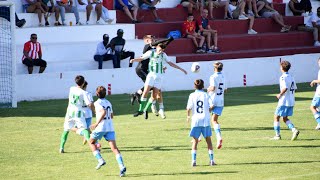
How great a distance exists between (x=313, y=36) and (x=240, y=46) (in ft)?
14.5

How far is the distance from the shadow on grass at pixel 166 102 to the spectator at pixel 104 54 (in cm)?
249

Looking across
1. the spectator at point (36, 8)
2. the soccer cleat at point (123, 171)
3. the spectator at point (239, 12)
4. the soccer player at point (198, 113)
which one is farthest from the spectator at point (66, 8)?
the soccer cleat at point (123, 171)

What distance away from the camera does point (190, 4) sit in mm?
38781

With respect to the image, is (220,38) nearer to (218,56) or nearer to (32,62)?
(218,56)

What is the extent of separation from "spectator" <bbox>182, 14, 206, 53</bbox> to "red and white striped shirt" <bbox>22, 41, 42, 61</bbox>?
7.78m

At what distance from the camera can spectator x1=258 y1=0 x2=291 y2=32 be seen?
40.7 meters

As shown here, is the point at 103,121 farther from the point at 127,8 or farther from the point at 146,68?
the point at 127,8

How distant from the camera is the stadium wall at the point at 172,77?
2939cm

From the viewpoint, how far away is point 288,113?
2014 cm

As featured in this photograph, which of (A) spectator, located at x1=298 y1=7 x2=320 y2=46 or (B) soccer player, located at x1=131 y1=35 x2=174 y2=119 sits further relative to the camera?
(A) spectator, located at x1=298 y1=7 x2=320 y2=46

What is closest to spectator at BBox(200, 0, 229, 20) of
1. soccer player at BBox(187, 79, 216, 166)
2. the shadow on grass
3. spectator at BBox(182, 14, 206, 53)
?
spectator at BBox(182, 14, 206, 53)

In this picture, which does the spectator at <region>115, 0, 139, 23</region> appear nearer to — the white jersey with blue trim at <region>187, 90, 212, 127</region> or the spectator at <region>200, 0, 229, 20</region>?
the spectator at <region>200, 0, 229, 20</region>

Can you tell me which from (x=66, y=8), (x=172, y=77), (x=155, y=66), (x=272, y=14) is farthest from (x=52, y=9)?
(x=155, y=66)

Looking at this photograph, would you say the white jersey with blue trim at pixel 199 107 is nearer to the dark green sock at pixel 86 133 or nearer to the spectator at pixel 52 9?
the dark green sock at pixel 86 133
